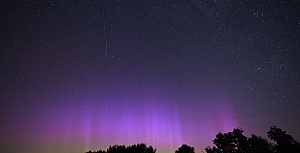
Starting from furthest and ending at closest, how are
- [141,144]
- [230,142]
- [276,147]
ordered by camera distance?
[141,144]
[230,142]
[276,147]

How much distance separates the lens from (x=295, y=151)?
33719 mm

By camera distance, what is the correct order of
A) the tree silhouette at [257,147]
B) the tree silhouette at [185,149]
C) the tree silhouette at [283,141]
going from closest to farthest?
the tree silhouette at [283,141] → the tree silhouette at [257,147] → the tree silhouette at [185,149]

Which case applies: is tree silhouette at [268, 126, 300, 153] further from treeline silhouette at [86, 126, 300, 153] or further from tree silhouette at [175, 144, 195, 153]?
tree silhouette at [175, 144, 195, 153]

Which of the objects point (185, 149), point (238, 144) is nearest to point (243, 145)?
point (238, 144)

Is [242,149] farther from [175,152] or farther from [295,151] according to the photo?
[175,152]

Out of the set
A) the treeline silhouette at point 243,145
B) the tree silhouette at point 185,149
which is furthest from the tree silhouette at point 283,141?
the tree silhouette at point 185,149

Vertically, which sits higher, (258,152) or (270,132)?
(270,132)

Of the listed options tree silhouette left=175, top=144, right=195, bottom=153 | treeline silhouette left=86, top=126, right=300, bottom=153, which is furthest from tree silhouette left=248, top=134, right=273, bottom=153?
tree silhouette left=175, top=144, right=195, bottom=153

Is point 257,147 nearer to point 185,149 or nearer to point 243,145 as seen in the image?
point 243,145

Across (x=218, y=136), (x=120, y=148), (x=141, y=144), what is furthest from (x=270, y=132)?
(x=120, y=148)

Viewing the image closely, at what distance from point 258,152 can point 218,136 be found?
32.7 ft

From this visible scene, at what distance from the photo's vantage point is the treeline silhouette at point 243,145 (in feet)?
119

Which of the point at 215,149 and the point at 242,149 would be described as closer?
the point at 242,149

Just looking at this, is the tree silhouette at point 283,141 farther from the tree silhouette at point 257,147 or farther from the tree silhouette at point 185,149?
the tree silhouette at point 185,149
